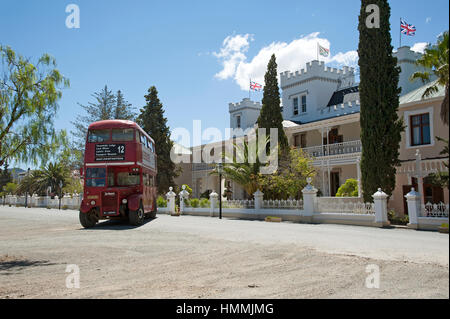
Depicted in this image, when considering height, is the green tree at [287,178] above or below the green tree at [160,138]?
below

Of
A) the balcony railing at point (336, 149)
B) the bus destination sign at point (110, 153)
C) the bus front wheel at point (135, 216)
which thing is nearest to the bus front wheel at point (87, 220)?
the bus front wheel at point (135, 216)

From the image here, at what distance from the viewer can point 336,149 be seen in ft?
93.4

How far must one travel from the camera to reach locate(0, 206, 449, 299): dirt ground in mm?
5469

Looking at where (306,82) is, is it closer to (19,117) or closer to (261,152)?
(261,152)

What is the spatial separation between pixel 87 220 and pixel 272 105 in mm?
14207

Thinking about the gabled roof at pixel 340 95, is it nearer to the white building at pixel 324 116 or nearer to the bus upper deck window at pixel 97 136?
the white building at pixel 324 116

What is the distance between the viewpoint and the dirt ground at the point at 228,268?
5.47m

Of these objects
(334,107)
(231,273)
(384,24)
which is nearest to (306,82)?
(334,107)

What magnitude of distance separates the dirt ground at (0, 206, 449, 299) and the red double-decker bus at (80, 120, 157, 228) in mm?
6113

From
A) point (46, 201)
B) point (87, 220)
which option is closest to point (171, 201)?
point (87, 220)

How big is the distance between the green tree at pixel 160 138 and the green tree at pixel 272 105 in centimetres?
1787

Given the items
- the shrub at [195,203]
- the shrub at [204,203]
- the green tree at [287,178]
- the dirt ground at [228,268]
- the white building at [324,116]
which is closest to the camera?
the dirt ground at [228,268]

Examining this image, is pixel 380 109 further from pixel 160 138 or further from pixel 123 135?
pixel 160 138

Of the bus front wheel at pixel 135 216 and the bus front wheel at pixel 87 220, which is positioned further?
the bus front wheel at pixel 135 216
